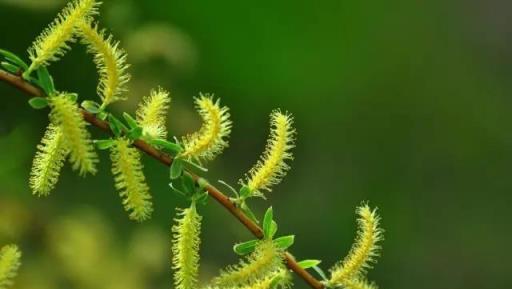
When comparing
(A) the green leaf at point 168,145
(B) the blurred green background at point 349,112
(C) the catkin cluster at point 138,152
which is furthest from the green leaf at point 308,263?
(B) the blurred green background at point 349,112

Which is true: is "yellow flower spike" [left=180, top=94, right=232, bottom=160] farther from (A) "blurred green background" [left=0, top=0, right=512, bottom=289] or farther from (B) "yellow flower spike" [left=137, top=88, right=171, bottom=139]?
(A) "blurred green background" [left=0, top=0, right=512, bottom=289]

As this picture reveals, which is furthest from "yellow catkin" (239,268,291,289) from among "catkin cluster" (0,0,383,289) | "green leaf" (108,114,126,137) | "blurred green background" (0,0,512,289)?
"blurred green background" (0,0,512,289)

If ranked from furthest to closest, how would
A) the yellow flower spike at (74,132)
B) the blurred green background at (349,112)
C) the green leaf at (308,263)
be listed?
1. the blurred green background at (349,112)
2. the green leaf at (308,263)
3. the yellow flower spike at (74,132)

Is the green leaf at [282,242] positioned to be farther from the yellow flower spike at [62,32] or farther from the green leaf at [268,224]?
the yellow flower spike at [62,32]

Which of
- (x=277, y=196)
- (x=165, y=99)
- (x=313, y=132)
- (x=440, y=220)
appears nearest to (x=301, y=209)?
(x=277, y=196)

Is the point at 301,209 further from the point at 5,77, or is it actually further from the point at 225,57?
the point at 5,77

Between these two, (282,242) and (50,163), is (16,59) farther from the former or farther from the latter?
(282,242)
